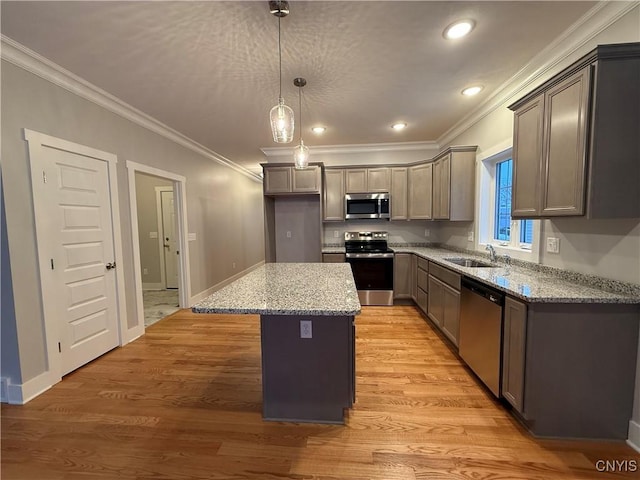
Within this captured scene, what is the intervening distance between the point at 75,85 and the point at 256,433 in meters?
3.32

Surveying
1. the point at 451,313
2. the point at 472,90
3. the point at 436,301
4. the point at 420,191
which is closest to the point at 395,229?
the point at 420,191

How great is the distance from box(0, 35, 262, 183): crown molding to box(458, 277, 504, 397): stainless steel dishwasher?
392 cm

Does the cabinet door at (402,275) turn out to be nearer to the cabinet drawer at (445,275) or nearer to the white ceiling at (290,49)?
the cabinet drawer at (445,275)

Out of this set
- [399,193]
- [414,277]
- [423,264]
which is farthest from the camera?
[399,193]

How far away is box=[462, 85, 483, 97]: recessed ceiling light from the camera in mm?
2693

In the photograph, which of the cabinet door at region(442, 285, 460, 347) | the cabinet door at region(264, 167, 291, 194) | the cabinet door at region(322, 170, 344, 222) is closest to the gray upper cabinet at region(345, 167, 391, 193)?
the cabinet door at region(322, 170, 344, 222)

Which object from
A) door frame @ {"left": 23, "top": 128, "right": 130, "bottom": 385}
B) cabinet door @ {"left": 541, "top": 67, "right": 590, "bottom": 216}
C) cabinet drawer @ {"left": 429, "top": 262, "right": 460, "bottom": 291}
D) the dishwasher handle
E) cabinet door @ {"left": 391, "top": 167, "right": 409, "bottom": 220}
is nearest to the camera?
cabinet door @ {"left": 541, "top": 67, "right": 590, "bottom": 216}

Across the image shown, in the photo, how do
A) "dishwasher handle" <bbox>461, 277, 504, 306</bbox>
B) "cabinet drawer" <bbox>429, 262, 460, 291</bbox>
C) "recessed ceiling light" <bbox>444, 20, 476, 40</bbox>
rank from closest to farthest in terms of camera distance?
"recessed ceiling light" <bbox>444, 20, 476, 40</bbox>, "dishwasher handle" <bbox>461, 277, 504, 306</bbox>, "cabinet drawer" <bbox>429, 262, 460, 291</bbox>

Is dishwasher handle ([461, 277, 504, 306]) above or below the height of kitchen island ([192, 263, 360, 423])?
above

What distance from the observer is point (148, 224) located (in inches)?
213

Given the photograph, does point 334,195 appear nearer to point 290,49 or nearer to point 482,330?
point 290,49

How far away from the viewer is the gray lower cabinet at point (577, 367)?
5.12 feet

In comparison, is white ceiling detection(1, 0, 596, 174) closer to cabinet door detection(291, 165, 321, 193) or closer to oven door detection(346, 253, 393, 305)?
cabinet door detection(291, 165, 321, 193)

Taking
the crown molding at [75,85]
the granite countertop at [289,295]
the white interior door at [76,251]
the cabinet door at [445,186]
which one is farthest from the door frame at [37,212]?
the cabinet door at [445,186]
